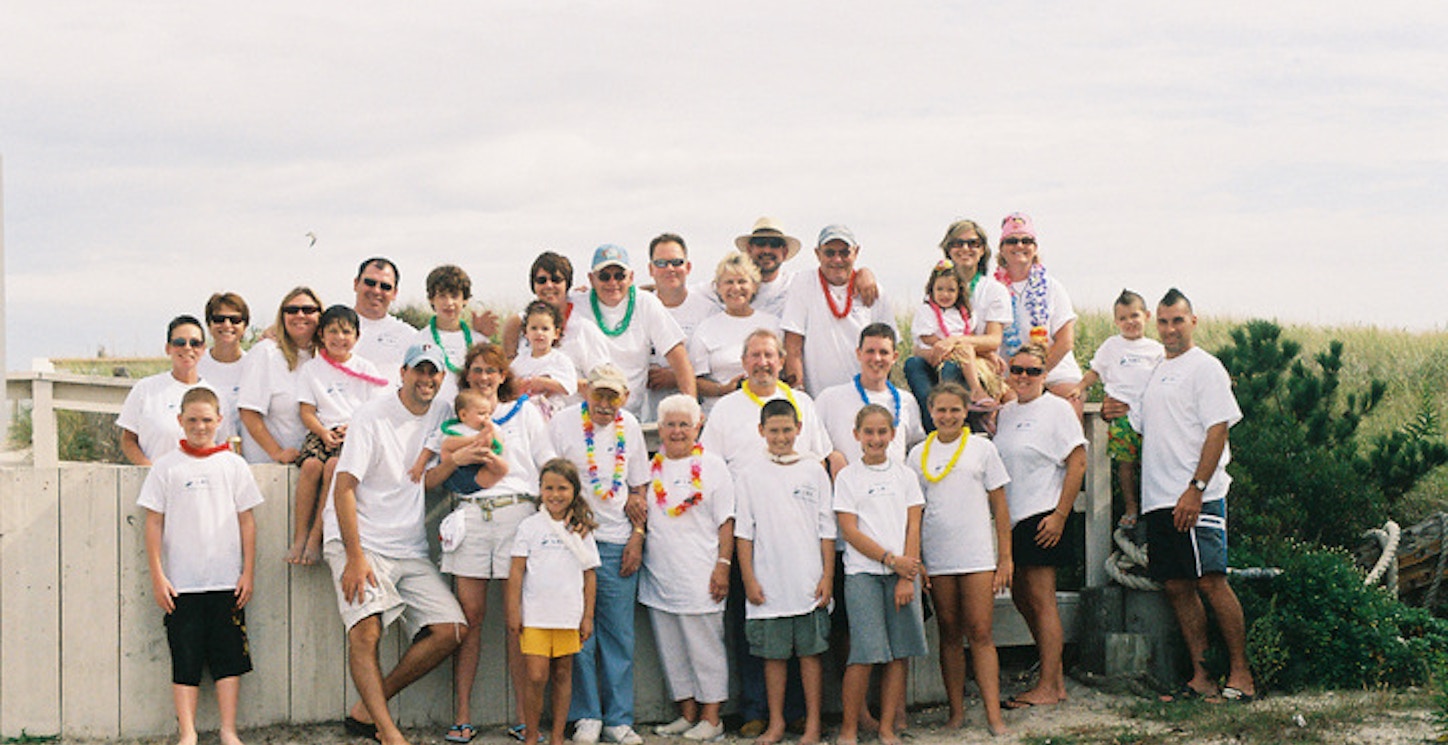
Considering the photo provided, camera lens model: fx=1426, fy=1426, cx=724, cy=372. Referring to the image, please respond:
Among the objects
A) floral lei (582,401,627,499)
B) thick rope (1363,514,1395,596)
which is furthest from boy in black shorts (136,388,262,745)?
thick rope (1363,514,1395,596)

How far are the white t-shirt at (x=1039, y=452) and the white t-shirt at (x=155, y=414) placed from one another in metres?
4.19

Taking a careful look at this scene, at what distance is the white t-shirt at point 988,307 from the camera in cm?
810

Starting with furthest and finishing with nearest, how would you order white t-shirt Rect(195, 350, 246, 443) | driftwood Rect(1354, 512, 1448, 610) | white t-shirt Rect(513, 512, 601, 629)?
driftwood Rect(1354, 512, 1448, 610)
white t-shirt Rect(195, 350, 246, 443)
white t-shirt Rect(513, 512, 601, 629)

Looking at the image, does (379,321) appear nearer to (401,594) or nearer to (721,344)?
(401,594)

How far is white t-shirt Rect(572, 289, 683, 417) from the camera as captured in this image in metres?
A: 7.94

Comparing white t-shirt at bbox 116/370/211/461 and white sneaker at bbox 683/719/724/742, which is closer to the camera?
white t-shirt at bbox 116/370/211/461

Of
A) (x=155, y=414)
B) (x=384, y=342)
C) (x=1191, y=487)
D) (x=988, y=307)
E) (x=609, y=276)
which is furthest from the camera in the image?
(x=988, y=307)

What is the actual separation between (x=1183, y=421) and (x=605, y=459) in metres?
3.13

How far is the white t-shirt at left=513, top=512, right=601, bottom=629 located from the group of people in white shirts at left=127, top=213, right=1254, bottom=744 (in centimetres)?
1

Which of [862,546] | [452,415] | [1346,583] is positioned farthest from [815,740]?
[1346,583]

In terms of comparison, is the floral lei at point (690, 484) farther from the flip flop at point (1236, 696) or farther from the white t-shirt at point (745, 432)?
the flip flop at point (1236, 696)

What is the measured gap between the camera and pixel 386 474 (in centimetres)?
689

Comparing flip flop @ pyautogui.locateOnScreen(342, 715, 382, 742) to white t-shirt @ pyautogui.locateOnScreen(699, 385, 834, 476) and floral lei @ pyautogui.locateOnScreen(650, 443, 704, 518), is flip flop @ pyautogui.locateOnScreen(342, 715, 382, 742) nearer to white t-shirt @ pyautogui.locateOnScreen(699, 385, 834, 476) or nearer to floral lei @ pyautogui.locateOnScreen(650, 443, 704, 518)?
floral lei @ pyautogui.locateOnScreen(650, 443, 704, 518)

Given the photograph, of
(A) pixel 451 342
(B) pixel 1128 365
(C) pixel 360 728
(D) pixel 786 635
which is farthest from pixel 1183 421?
(C) pixel 360 728
